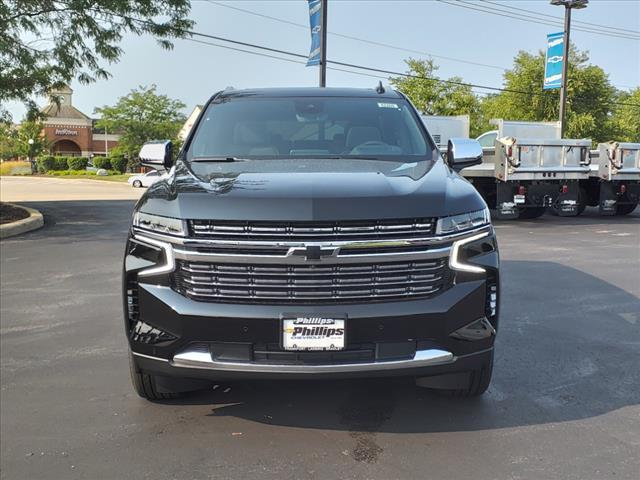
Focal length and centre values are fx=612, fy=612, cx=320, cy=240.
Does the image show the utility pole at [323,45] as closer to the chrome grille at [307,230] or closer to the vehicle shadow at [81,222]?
the vehicle shadow at [81,222]

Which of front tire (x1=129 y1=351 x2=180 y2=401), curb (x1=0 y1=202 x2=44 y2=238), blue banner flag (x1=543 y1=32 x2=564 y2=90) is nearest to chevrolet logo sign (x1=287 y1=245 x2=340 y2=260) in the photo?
front tire (x1=129 y1=351 x2=180 y2=401)

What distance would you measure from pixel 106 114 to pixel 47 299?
61404 mm

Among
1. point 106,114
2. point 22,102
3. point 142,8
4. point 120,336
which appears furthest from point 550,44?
point 106,114

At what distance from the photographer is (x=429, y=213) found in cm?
296

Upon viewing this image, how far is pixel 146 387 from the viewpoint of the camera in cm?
352

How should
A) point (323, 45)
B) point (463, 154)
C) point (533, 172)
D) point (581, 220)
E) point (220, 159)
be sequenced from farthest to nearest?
point (323, 45) → point (581, 220) → point (533, 172) → point (463, 154) → point (220, 159)

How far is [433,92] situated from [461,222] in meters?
37.3

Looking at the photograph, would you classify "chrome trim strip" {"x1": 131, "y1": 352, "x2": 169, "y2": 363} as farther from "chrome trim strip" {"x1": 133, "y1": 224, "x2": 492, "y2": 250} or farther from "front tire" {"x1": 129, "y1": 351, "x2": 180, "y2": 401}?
"chrome trim strip" {"x1": 133, "y1": 224, "x2": 492, "y2": 250}

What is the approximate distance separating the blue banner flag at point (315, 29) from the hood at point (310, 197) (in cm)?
1592

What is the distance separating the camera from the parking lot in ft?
9.77

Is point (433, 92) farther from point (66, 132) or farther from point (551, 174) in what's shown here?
point (66, 132)

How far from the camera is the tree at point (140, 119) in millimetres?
62562

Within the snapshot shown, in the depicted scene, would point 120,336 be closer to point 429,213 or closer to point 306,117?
point 306,117

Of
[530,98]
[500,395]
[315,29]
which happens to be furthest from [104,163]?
[500,395]
